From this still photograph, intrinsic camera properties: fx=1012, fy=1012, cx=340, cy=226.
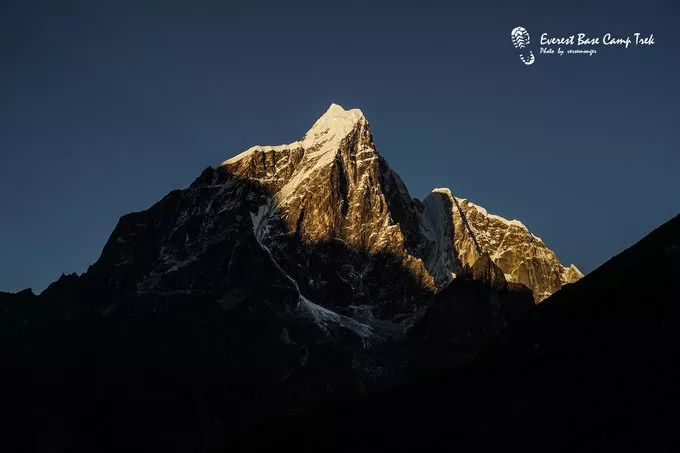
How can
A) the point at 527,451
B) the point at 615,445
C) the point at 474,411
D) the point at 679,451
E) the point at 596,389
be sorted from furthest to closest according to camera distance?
the point at 474,411, the point at 596,389, the point at 527,451, the point at 615,445, the point at 679,451

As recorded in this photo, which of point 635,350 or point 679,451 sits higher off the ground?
point 635,350

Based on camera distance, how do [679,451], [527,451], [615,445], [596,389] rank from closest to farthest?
[679,451]
[615,445]
[527,451]
[596,389]

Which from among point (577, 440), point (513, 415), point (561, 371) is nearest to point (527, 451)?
point (577, 440)

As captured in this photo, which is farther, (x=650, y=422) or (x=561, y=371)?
(x=561, y=371)

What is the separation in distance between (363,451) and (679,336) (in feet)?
208

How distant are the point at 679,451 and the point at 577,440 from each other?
82.3 ft

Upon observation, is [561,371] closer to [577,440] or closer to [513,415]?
[513,415]

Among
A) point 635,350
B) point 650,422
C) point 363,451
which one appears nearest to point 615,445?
point 650,422

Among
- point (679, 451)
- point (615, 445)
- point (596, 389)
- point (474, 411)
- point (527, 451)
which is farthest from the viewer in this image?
point (474, 411)

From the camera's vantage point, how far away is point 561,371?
19762 centimetres

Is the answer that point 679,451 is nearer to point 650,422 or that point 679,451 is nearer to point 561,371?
point 650,422

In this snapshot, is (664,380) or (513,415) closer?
(664,380)

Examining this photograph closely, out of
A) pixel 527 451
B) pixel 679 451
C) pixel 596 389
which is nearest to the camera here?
pixel 679 451

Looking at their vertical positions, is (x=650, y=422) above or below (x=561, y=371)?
below
